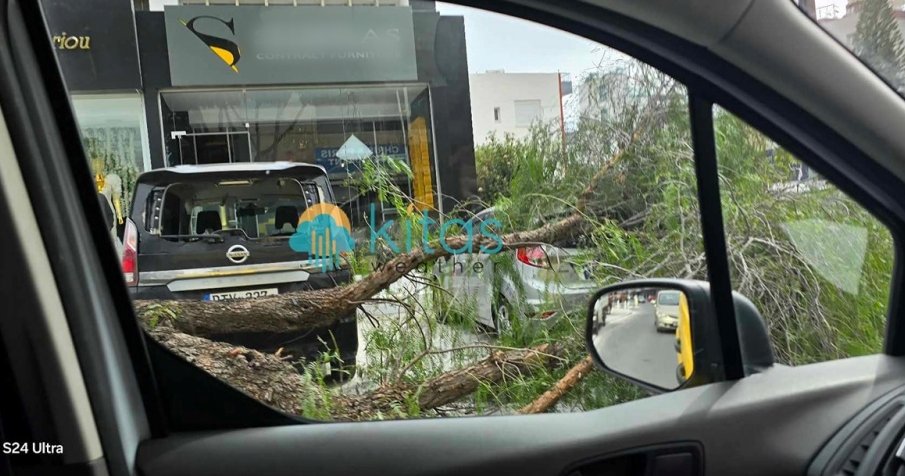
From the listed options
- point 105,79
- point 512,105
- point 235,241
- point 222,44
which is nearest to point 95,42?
point 105,79

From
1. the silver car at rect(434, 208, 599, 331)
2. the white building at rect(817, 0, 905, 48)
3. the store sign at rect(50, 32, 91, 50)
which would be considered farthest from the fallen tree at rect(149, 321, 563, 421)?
the white building at rect(817, 0, 905, 48)

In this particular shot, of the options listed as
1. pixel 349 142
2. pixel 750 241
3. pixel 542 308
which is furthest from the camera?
pixel 349 142

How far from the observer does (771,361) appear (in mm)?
1718

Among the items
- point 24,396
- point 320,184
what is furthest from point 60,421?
point 320,184

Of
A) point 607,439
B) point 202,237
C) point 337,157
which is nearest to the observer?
point 607,439

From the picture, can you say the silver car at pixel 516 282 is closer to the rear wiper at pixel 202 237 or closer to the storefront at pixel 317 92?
the storefront at pixel 317 92

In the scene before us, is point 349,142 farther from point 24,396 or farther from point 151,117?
point 24,396

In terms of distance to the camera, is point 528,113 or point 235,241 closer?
point 235,241

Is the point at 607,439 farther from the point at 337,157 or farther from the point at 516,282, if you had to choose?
the point at 337,157

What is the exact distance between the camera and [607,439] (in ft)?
5.45

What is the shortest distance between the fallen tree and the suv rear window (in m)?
0.38

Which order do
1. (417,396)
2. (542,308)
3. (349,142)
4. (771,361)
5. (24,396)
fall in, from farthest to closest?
1. (349,142)
2. (542,308)
3. (417,396)
4. (771,361)
5. (24,396)

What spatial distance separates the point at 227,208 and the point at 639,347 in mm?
1573

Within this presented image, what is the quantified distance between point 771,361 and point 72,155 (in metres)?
1.89
